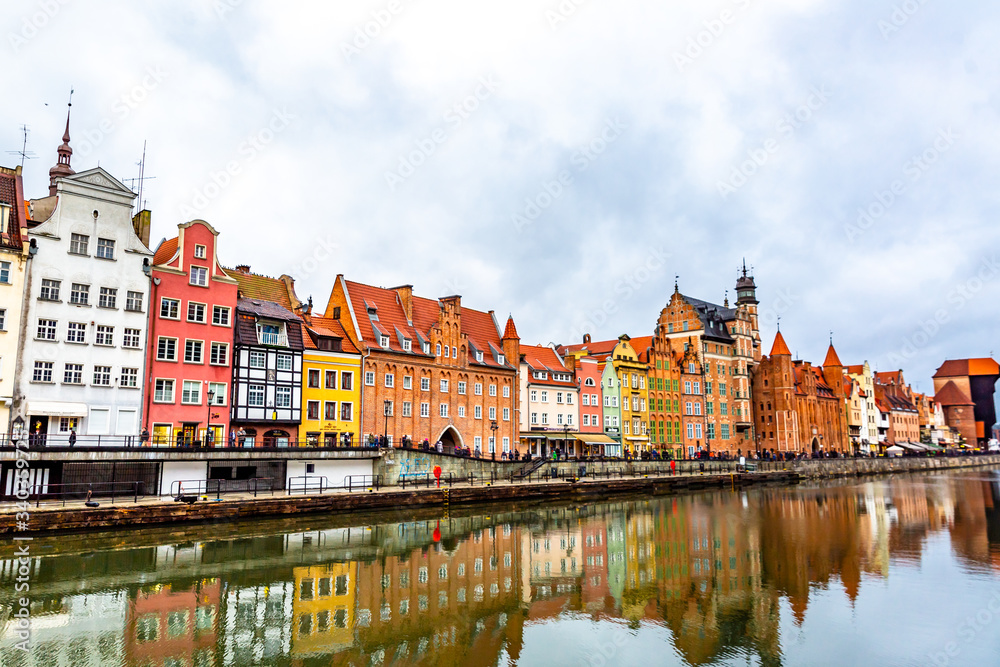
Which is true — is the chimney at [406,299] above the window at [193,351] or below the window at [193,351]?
above

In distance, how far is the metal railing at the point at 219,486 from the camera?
129ft

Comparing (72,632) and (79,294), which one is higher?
(79,294)

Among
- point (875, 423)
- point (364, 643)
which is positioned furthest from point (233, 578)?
point (875, 423)

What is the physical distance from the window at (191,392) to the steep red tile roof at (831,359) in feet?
374

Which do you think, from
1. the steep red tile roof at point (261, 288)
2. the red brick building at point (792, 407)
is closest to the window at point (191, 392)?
the steep red tile roof at point (261, 288)

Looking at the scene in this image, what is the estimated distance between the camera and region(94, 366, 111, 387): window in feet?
133

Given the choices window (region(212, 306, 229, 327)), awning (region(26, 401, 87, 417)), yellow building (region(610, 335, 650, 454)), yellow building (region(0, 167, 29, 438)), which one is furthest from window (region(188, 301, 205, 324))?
yellow building (region(610, 335, 650, 454))

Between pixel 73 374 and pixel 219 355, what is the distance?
8371 mm

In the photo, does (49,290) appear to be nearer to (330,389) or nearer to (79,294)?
(79,294)

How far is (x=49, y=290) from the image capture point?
39.2 metres

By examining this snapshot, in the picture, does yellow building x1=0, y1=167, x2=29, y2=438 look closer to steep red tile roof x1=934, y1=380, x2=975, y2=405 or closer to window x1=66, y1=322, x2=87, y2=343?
window x1=66, y1=322, x2=87, y2=343

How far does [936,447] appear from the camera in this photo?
147 m

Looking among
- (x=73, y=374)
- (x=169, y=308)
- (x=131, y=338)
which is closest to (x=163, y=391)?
(x=131, y=338)

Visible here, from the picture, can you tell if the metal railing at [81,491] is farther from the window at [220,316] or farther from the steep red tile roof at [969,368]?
the steep red tile roof at [969,368]
